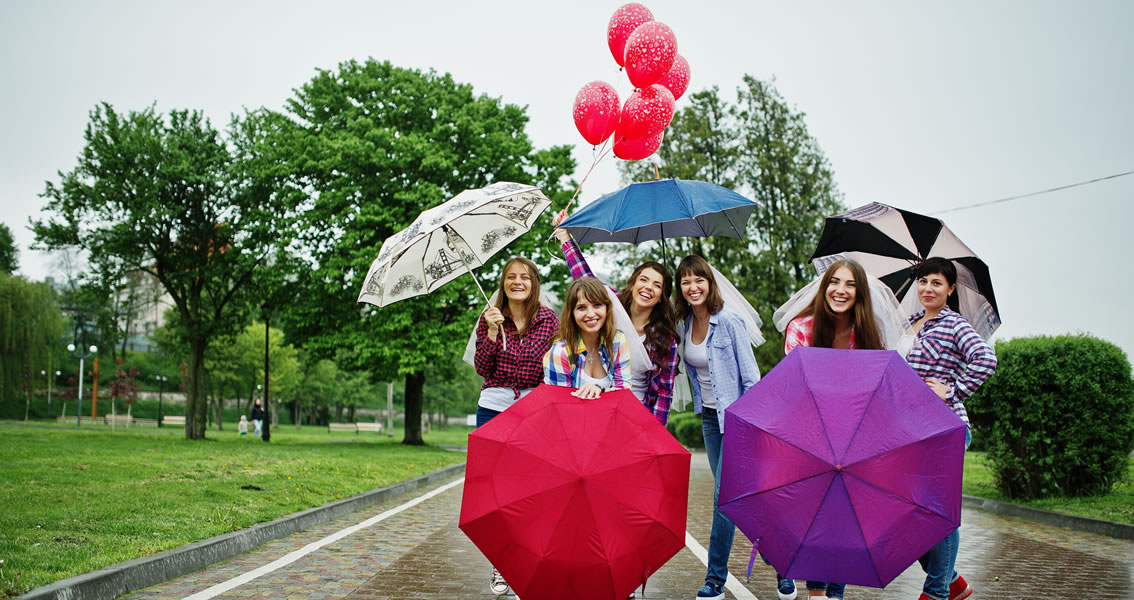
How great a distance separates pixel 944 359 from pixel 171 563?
5679 millimetres

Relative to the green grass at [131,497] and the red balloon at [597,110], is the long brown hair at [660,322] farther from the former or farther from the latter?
the green grass at [131,497]

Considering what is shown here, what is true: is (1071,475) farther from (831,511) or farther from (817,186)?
(817,186)

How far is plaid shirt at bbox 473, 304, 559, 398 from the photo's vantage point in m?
5.66

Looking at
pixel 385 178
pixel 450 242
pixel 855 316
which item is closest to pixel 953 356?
pixel 855 316

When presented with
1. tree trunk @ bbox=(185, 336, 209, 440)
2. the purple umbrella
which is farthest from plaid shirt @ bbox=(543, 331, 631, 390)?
tree trunk @ bbox=(185, 336, 209, 440)

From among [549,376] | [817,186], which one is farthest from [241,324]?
[549,376]

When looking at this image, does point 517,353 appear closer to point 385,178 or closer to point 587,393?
point 587,393

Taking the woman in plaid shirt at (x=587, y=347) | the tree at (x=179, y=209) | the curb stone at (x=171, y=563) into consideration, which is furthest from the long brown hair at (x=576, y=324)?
the tree at (x=179, y=209)

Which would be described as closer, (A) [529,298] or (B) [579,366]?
(B) [579,366]

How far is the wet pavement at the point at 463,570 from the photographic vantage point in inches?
238

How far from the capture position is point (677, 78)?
27.3 ft

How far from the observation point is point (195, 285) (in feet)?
101

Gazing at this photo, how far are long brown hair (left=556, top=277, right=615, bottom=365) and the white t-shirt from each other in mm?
796

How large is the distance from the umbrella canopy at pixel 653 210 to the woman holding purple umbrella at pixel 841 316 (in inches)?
49.9
